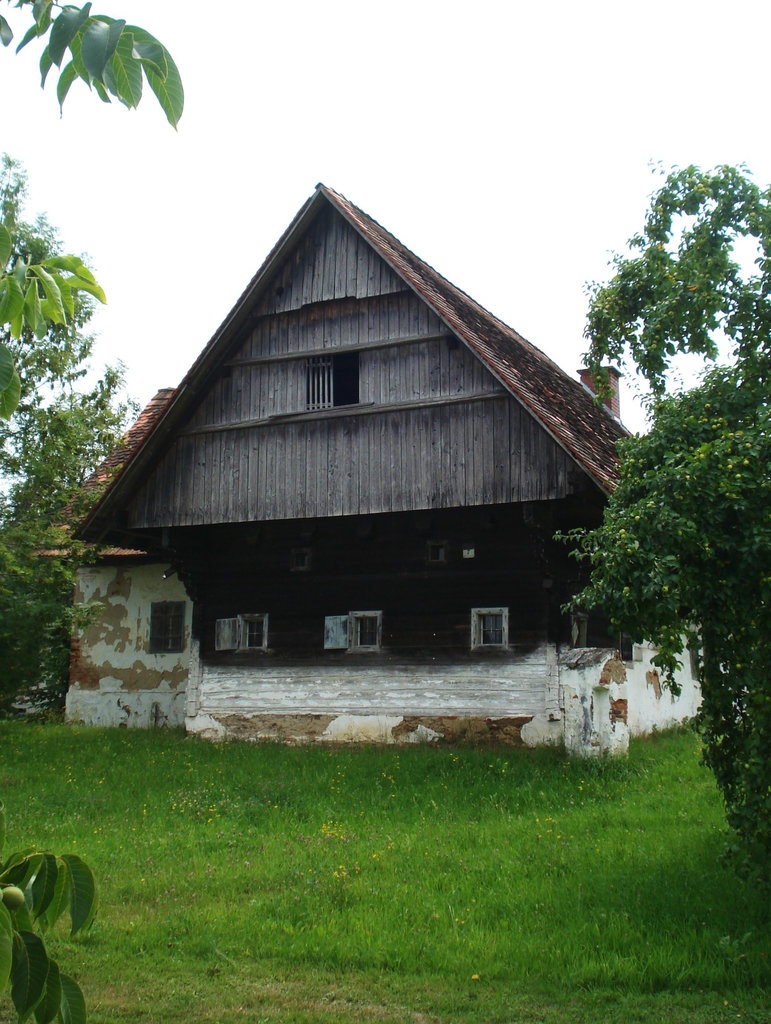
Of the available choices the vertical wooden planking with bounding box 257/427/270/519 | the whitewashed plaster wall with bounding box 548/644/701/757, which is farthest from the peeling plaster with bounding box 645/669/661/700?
the vertical wooden planking with bounding box 257/427/270/519

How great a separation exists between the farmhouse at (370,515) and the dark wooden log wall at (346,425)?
0.11ft

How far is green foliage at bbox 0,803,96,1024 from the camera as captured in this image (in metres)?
2.35

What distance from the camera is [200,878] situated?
27.9ft

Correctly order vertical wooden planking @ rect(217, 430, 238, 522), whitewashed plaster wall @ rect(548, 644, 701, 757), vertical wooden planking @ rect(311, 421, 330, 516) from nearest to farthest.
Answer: whitewashed plaster wall @ rect(548, 644, 701, 757) < vertical wooden planking @ rect(311, 421, 330, 516) < vertical wooden planking @ rect(217, 430, 238, 522)

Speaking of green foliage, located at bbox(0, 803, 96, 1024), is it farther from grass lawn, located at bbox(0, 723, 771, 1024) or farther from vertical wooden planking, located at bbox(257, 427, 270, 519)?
vertical wooden planking, located at bbox(257, 427, 270, 519)

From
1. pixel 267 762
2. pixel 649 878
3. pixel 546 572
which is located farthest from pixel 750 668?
pixel 267 762

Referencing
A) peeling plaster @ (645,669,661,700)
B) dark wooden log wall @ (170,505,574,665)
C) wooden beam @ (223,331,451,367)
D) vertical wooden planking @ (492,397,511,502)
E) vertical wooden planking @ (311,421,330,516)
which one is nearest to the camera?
vertical wooden planking @ (492,397,511,502)

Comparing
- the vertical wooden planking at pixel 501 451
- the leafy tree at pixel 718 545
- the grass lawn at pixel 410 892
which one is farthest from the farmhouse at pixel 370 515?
the leafy tree at pixel 718 545

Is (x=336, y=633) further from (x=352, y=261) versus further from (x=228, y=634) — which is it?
(x=352, y=261)

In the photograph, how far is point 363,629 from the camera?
15391 mm

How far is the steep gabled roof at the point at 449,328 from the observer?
43.7 feet

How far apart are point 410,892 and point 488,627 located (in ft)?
22.4

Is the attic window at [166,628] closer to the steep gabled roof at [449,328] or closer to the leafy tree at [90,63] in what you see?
the steep gabled roof at [449,328]

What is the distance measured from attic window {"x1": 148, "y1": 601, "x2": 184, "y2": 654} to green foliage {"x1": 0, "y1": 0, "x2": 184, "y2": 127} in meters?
17.0
